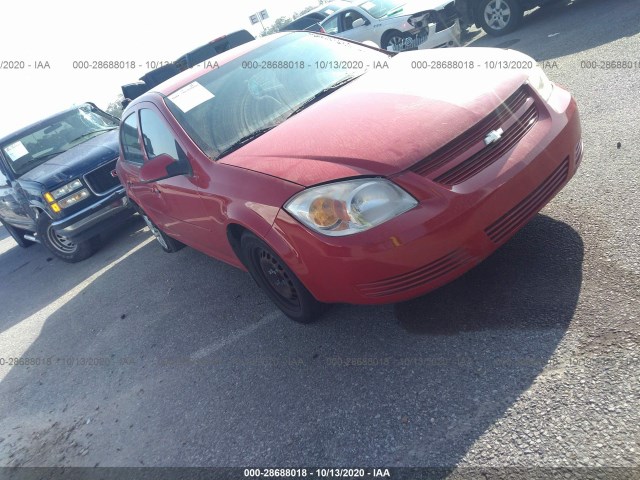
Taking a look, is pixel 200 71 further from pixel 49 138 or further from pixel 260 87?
pixel 49 138

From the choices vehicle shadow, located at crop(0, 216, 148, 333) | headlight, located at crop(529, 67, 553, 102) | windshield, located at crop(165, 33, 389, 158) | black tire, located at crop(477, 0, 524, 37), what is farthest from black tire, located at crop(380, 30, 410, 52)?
headlight, located at crop(529, 67, 553, 102)

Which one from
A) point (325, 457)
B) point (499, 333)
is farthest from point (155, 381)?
point (499, 333)

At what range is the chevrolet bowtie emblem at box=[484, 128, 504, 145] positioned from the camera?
101 inches

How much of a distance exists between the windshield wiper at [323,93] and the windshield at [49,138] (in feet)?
17.5

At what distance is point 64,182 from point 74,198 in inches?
9.4

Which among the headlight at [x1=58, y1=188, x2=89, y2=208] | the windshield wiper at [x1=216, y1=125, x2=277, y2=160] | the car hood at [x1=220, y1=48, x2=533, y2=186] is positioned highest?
the windshield wiper at [x1=216, y1=125, x2=277, y2=160]

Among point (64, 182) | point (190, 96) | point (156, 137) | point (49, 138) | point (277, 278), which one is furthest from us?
point (49, 138)

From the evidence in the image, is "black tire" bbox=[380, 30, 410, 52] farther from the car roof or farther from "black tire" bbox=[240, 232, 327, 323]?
"black tire" bbox=[240, 232, 327, 323]

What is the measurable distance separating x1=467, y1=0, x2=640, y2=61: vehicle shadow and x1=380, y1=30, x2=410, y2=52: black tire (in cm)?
154

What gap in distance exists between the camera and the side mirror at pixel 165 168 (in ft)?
11.4

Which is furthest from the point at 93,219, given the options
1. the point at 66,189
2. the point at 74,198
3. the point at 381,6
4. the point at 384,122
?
the point at 381,6

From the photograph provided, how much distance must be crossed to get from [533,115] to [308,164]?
4.37 feet

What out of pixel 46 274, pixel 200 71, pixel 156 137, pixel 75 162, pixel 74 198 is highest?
pixel 200 71

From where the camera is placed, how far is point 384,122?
2.77 m
